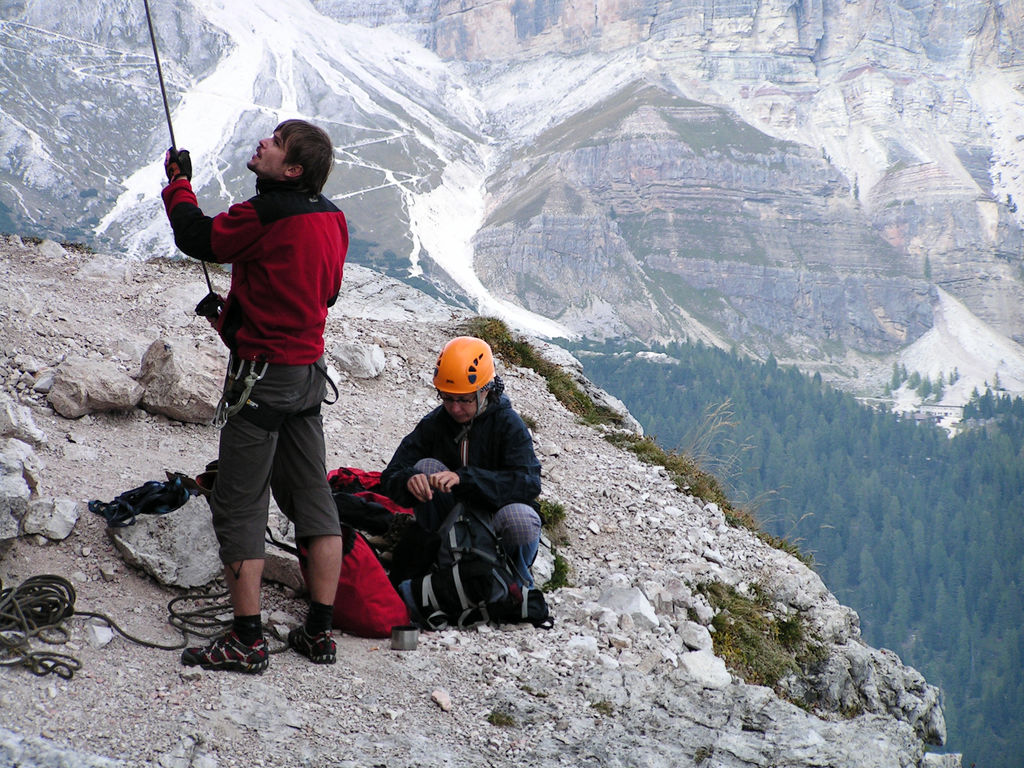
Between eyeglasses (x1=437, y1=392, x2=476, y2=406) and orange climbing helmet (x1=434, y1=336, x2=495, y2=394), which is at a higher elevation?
orange climbing helmet (x1=434, y1=336, x2=495, y2=394)

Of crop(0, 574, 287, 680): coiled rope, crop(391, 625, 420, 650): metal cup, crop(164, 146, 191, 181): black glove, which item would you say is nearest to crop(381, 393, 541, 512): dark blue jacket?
crop(391, 625, 420, 650): metal cup

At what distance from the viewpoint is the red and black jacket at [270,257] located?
4.09 metres

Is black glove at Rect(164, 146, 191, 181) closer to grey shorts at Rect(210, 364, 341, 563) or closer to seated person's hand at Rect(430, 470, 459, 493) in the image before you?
grey shorts at Rect(210, 364, 341, 563)

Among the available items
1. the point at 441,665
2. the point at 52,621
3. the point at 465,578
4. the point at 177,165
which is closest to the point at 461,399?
the point at 465,578

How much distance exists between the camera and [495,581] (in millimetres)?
5676

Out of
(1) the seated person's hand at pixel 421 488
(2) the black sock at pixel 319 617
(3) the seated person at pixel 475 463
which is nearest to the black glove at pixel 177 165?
(3) the seated person at pixel 475 463

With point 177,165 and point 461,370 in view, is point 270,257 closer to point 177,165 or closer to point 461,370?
point 177,165

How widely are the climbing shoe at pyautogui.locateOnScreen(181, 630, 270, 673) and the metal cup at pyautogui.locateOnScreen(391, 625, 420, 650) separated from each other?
2.99 feet

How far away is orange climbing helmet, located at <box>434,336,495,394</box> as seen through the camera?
223 inches

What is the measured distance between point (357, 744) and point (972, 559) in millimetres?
141133

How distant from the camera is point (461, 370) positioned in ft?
18.6

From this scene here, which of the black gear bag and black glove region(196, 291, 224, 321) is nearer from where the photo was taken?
black glove region(196, 291, 224, 321)

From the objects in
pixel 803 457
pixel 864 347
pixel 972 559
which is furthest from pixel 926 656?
pixel 864 347

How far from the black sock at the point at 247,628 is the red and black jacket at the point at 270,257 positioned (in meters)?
1.37
